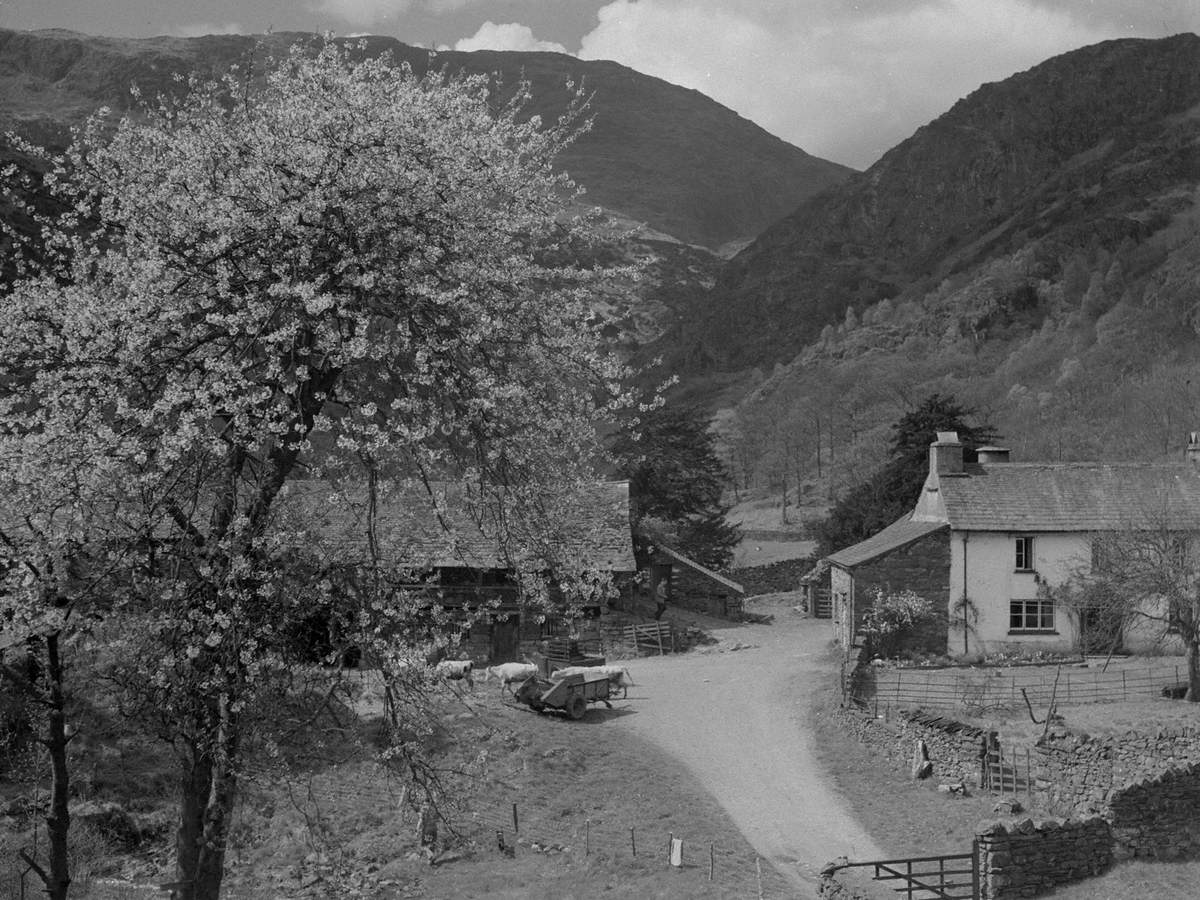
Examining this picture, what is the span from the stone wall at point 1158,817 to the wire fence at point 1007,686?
292 inches

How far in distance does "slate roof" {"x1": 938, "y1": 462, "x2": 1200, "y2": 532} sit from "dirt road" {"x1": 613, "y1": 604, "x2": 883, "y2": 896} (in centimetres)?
769

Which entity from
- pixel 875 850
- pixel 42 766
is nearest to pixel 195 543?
pixel 42 766

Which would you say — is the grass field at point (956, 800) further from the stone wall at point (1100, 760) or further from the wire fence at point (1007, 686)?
the stone wall at point (1100, 760)

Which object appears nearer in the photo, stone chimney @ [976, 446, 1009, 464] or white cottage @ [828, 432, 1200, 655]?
white cottage @ [828, 432, 1200, 655]

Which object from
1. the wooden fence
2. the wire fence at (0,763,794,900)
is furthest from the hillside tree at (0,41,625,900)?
the wooden fence

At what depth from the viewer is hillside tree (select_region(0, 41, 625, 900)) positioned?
350 inches

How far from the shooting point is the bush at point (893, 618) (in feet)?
122

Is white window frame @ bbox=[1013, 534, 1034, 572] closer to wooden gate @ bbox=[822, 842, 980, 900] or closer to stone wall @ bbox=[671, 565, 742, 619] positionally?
stone wall @ bbox=[671, 565, 742, 619]

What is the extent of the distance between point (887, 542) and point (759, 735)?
1228 centimetres

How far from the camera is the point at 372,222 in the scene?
30.8 feet

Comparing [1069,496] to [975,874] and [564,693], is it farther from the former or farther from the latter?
[975,874]

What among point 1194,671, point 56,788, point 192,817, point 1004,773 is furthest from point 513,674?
point 56,788

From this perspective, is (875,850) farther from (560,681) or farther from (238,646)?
(238,646)

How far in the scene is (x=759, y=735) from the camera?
29469 millimetres
